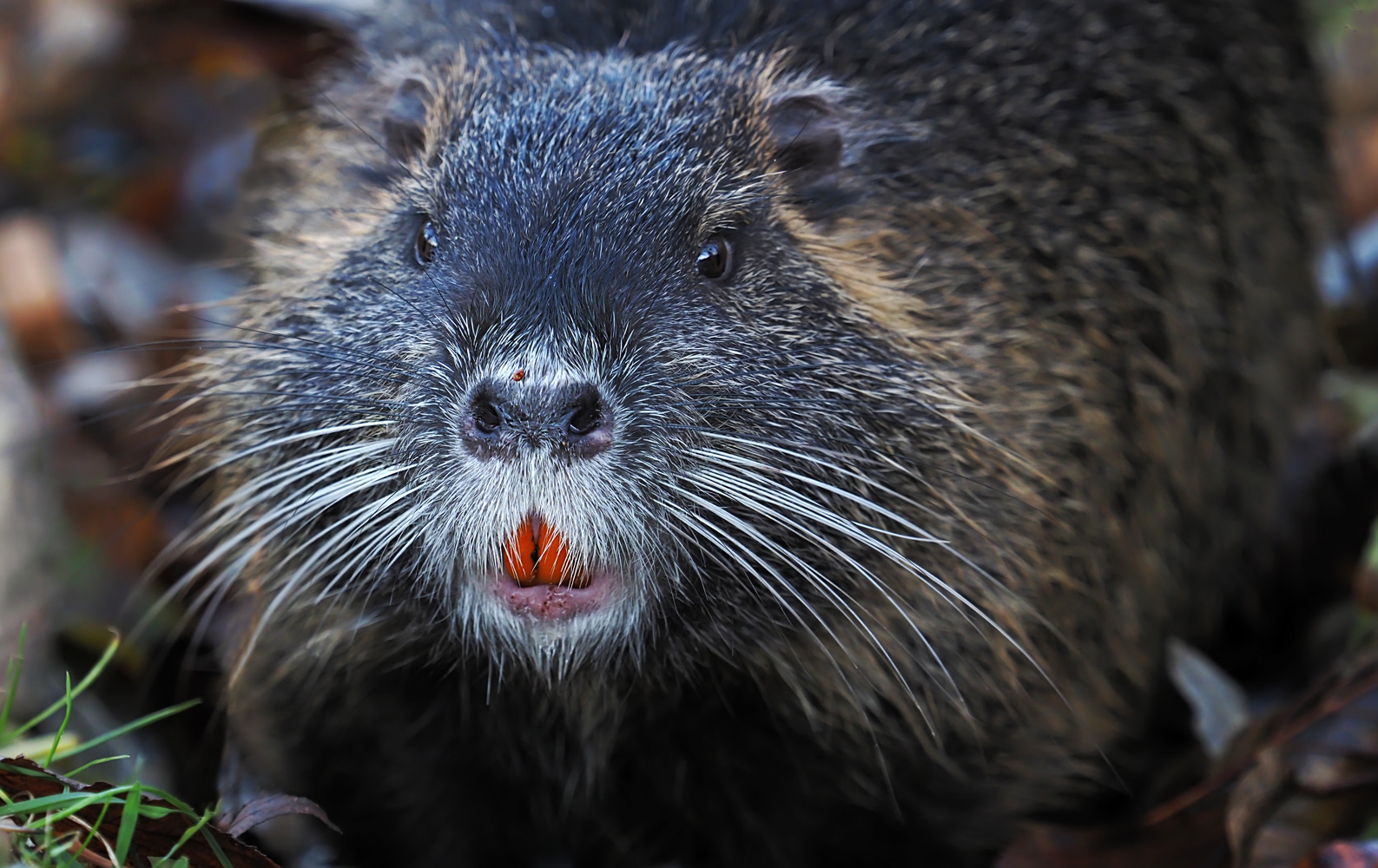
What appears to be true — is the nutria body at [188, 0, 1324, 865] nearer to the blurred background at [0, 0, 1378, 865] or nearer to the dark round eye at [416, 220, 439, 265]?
the dark round eye at [416, 220, 439, 265]

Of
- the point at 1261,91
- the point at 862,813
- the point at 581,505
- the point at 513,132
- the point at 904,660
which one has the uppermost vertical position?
the point at 1261,91

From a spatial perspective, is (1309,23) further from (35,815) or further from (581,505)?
(35,815)

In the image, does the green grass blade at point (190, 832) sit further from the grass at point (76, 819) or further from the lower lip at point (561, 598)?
the lower lip at point (561, 598)

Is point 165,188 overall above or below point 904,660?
above

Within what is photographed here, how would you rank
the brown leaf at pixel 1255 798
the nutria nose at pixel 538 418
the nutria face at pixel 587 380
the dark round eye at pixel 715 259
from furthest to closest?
the brown leaf at pixel 1255 798, the dark round eye at pixel 715 259, the nutria face at pixel 587 380, the nutria nose at pixel 538 418

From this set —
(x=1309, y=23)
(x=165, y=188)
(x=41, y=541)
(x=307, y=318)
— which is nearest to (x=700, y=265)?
(x=307, y=318)

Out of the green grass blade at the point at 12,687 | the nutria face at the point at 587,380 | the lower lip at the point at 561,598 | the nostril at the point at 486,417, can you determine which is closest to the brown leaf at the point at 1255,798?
the nutria face at the point at 587,380

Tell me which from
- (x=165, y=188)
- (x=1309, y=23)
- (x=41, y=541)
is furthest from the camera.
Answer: (x=165, y=188)

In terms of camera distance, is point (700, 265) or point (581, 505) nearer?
point (581, 505)
